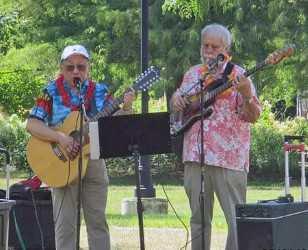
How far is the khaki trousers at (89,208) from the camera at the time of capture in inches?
251

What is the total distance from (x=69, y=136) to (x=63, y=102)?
0.85 feet

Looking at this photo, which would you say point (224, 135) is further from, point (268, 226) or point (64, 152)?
point (64, 152)

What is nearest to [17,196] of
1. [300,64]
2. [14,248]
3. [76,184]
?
[14,248]

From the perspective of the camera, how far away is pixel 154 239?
8.84 metres

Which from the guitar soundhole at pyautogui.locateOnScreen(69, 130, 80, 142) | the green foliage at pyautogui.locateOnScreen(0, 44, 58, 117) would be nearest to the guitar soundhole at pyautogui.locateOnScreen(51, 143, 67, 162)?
the guitar soundhole at pyautogui.locateOnScreen(69, 130, 80, 142)

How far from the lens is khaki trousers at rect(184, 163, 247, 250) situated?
626 cm

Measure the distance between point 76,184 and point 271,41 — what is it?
13.2m

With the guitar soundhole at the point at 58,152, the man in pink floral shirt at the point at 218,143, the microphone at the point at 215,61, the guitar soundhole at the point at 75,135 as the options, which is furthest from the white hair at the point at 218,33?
the guitar soundhole at the point at 58,152

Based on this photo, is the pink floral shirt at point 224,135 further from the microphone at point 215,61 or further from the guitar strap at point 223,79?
the microphone at point 215,61

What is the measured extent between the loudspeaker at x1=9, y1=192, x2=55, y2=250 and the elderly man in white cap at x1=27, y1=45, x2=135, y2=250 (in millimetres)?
1089

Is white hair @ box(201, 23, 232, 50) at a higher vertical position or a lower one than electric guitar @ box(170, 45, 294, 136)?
higher

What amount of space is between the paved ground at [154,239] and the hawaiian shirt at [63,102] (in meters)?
2.12

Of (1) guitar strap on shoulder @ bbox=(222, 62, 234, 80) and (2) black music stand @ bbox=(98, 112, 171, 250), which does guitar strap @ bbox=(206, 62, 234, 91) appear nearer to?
(1) guitar strap on shoulder @ bbox=(222, 62, 234, 80)

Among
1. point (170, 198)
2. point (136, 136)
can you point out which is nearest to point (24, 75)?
point (170, 198)
